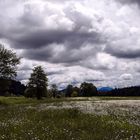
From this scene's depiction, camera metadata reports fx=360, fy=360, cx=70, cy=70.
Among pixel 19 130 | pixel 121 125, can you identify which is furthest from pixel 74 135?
pixel 121 125

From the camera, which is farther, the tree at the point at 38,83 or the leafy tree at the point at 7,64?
the tree at the point at 38,83

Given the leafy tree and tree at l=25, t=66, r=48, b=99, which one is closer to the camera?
the leafy tree

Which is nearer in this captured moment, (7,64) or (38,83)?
(7,64)

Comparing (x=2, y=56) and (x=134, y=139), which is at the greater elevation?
(x=2, y=56)

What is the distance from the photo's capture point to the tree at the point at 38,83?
382 ft

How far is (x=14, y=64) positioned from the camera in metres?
78.7

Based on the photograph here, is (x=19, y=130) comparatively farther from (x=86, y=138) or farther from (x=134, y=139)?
(x=134, y=139)

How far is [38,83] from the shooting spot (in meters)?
117

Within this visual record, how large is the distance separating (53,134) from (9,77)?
210ft

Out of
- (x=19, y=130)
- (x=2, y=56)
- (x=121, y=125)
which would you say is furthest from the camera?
(x=2, y=56)

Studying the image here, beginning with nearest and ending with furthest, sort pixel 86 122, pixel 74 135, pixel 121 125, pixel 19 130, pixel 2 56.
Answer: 1. pixel 74 135
2. pixel 19 130
3. pixel 121 125
4. pixel 86 122
5. pixel 2 56

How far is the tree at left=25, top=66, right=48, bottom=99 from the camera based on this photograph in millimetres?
116375

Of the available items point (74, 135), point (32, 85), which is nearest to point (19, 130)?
point (74, 135)

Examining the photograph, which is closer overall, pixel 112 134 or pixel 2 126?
pixel 112 134
